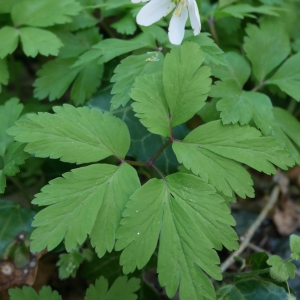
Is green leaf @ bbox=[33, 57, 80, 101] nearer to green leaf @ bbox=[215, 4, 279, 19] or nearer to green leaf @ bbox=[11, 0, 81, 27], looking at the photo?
green leaf @ bbox=[11, 0, 81, 27]

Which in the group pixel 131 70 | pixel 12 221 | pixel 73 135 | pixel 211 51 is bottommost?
pixel 12 221

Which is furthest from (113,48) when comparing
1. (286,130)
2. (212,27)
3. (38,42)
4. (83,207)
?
(286,130)

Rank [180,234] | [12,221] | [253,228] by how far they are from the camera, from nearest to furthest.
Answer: [180,234] < [12,221] < [253,228]

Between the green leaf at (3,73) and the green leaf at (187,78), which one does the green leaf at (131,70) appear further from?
the green leaf at (3,73)

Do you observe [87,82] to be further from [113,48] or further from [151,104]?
[151,104]

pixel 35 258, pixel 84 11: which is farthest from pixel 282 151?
pixel 84 11

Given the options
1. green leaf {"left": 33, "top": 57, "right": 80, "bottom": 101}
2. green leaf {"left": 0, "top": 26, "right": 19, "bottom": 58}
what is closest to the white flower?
green leaf {"left": 33, "top": 57, "right": 80, "bottom": 101}
